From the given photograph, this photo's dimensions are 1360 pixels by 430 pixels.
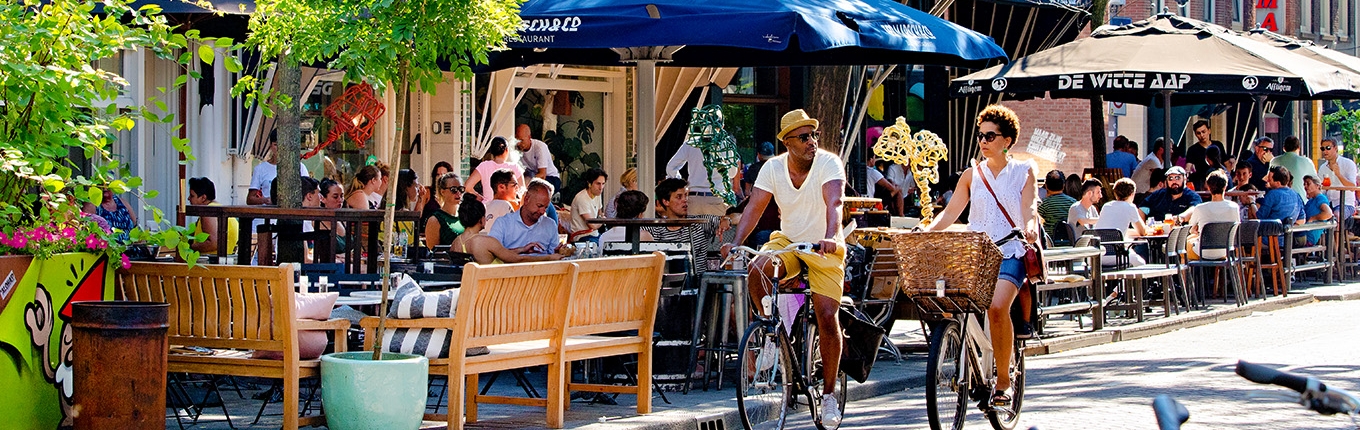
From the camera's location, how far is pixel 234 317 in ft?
24.8

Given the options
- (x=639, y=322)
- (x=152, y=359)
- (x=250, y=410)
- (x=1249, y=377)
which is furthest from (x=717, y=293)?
(x=1249, y=377)

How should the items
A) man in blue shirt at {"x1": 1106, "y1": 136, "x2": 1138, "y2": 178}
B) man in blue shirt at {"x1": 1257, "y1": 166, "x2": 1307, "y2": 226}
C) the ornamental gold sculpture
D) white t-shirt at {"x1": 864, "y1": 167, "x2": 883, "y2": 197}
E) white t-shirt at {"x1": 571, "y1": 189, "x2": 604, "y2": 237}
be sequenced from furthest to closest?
1. man in blue shirt at {"x1": 1106, "y1": 136, "x2": 1138, "y2": 178}
2. white t-shirt at {"x1": 864, "y1": 167, "x2": 883, "y2": 197}
3. man in blue shirt at {"x1": 1257, "y1": 166, "x2": 1307, "y2": 226}
4. white t-shirt at {"x1": 571, "y1": 189, "x2": 604, "y2": 237}
5. the ornamental gold sculpture

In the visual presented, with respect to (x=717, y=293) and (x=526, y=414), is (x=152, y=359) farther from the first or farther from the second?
(x=717, y=293)

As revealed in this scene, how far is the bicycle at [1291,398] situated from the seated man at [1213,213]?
14.4 m

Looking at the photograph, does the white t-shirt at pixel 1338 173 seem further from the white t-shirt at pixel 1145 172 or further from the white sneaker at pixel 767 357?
the white sneaker at pixel 767 357

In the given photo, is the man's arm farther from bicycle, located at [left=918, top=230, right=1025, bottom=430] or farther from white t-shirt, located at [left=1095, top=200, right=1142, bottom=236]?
white t-shirt, located at [left=1095, top=200, right=1142, bottom=236]

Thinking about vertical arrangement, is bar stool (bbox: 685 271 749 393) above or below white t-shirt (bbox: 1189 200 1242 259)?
below

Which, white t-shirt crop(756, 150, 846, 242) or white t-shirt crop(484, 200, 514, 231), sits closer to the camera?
white t-shirt crop(756, 150, 846, 242)

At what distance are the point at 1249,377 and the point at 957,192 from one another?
611cm

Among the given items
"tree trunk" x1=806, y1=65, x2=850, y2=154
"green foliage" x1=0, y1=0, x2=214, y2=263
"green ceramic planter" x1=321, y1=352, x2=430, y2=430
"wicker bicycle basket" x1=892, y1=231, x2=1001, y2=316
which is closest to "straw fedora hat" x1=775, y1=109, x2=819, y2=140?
"wicker bicycle basket" x1=892, y1=231, x2=1001, y2=316

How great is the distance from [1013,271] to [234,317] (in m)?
3.46

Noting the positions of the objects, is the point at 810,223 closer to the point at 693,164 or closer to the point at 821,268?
the point at 821,268

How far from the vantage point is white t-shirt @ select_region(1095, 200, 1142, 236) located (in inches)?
615

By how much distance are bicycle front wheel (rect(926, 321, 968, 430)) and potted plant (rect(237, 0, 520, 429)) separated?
81.9 inches
